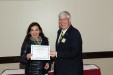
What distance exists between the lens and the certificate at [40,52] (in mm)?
2871

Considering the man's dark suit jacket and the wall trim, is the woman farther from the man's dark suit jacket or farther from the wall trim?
the wall trim

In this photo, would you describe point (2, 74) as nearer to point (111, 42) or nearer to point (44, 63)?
point (44, 63)

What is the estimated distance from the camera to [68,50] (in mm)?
2695

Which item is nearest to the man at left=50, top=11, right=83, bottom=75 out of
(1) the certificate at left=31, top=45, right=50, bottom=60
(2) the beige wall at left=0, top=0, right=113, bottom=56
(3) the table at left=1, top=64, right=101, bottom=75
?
(1) the certificate at left=31, top=45, right=50, bottom=60

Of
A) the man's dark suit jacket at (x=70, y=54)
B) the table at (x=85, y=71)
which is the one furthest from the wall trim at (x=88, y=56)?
the man's dark suit jacket at (x=70, y=54)

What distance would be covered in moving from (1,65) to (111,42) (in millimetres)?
2080

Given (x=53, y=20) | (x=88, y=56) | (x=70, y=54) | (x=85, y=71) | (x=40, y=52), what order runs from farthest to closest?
(x=88, y=56) < (x=53, y=20) < (x=85, y=71) < (x=40, y=52) < (x=70, y=54)

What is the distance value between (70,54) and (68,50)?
0.07 m

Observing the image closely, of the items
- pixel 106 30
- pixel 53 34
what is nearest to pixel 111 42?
pixel 106 30

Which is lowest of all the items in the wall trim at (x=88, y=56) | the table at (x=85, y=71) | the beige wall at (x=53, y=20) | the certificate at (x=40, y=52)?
the table at (x=85, y=71)

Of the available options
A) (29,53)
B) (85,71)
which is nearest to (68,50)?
(29,53)

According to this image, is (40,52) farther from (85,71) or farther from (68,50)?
(85,71)

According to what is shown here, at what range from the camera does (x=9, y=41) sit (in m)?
3.82

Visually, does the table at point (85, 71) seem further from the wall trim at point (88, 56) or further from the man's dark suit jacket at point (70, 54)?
the man's dark suit jacket at point (70, 54)
